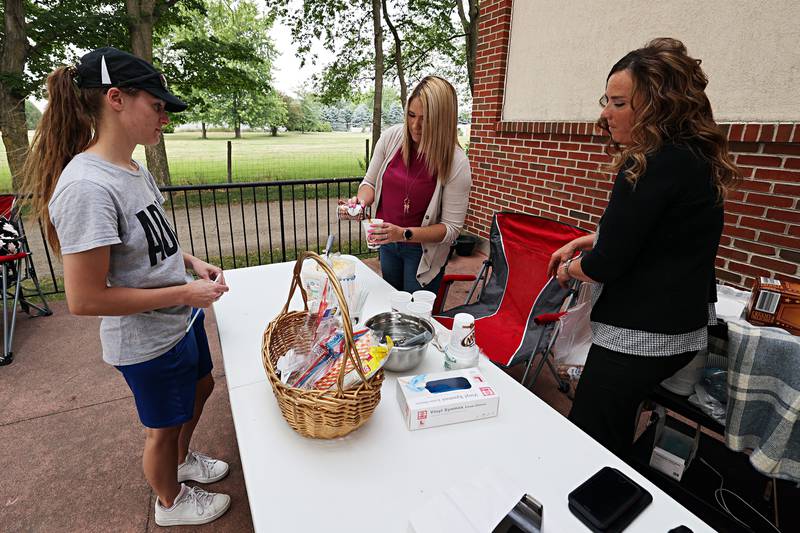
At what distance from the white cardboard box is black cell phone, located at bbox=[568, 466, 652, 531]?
313 millimetres

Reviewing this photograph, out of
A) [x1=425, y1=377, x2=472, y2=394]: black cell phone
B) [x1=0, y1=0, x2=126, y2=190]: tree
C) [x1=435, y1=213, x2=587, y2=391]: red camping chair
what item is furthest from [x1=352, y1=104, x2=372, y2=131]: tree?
[x1=425, y1=377, x2=472, y2=394]: black cell phone

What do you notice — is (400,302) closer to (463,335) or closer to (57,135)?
(463,335)

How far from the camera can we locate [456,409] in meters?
1.16

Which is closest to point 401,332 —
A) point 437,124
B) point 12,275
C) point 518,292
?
point 437,124

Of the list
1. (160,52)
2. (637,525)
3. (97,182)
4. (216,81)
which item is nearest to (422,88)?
(97,182)

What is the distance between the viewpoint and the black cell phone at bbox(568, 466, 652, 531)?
2.89ft

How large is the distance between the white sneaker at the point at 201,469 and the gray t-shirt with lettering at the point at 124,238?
858mm

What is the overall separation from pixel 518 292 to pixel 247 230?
20.6ft

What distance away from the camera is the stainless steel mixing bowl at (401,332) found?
135cm


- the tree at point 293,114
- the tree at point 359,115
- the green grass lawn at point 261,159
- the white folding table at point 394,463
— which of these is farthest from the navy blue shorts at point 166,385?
the tree at point 293,114

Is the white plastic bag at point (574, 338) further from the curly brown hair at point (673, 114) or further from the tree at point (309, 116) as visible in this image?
the tree at point (309, 116)

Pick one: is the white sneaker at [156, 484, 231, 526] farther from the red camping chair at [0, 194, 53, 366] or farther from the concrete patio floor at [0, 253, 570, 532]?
the red camping chair at [0, 194, 53, 366]

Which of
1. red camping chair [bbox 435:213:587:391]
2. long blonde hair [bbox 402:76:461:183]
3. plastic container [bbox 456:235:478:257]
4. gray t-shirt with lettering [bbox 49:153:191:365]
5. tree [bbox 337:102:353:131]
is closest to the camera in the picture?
gray t-shirt with lettering [bbox 49:153:191:365]

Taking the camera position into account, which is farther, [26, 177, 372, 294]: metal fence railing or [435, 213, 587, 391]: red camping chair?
[26, 177, 372, 294]: metal fence railing
